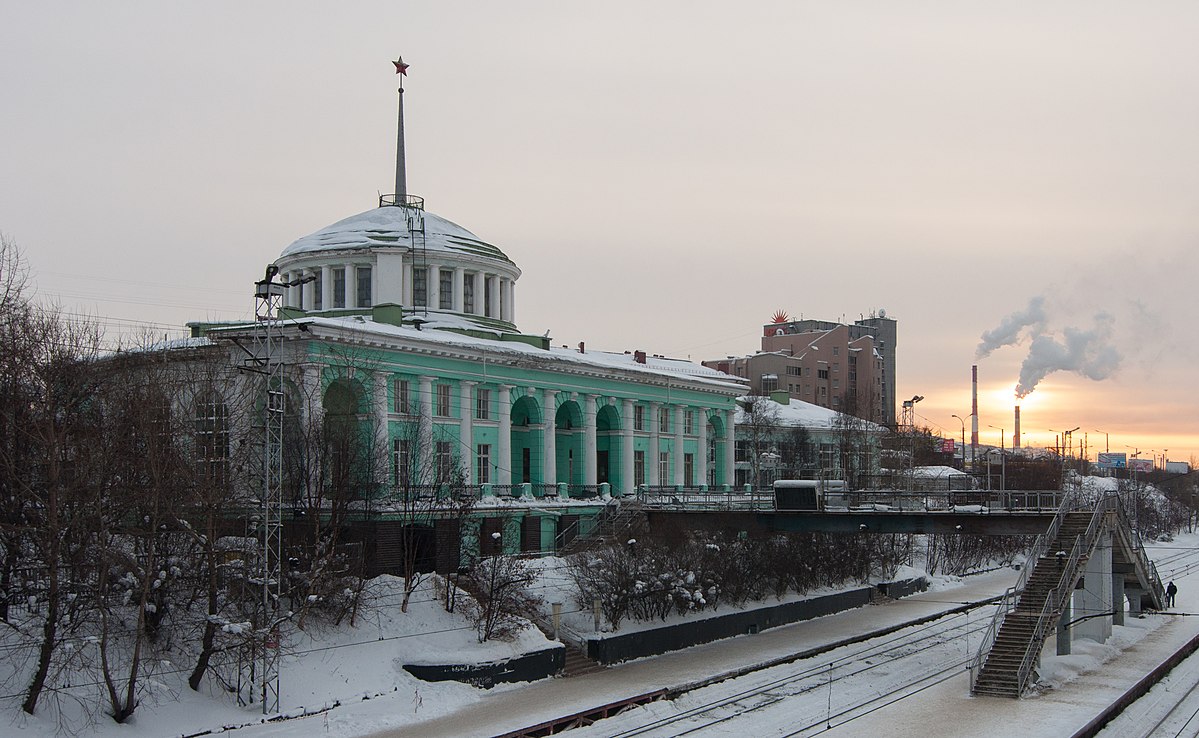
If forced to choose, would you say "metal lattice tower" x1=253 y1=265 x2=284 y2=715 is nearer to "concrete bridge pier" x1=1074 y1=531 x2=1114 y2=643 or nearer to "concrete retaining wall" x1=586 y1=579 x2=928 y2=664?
"concrete retaining wall" x1=586 y1=579 x2=928 y2=664

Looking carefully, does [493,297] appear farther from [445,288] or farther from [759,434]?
[759,434]

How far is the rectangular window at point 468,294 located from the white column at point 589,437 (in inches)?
431

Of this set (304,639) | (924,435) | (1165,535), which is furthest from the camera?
(924,435)

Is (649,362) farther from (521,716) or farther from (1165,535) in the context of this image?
(1165,535)

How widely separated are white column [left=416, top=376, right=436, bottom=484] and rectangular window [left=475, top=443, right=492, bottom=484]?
5.06 metres

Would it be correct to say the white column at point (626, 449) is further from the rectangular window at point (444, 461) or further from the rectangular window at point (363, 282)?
the rectangular window at point (363, 282)

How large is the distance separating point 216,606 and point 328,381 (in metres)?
20.1

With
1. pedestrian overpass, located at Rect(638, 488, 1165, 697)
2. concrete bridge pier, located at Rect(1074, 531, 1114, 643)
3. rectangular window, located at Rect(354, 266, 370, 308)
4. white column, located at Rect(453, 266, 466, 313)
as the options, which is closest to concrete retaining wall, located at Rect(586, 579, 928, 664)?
pedestrian overpass, located at Rect(638, 488, 1165, 697)

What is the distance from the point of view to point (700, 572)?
65812 mm

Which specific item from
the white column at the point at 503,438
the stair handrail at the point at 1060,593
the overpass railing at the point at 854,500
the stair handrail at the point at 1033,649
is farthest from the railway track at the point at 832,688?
the white column at the point at 503,438

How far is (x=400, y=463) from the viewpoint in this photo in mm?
63562

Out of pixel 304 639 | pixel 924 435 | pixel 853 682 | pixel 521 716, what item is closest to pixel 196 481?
pixel 304 639

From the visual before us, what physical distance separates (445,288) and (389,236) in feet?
16.6

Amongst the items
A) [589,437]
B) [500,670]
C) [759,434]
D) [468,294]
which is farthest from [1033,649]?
[759,434]
